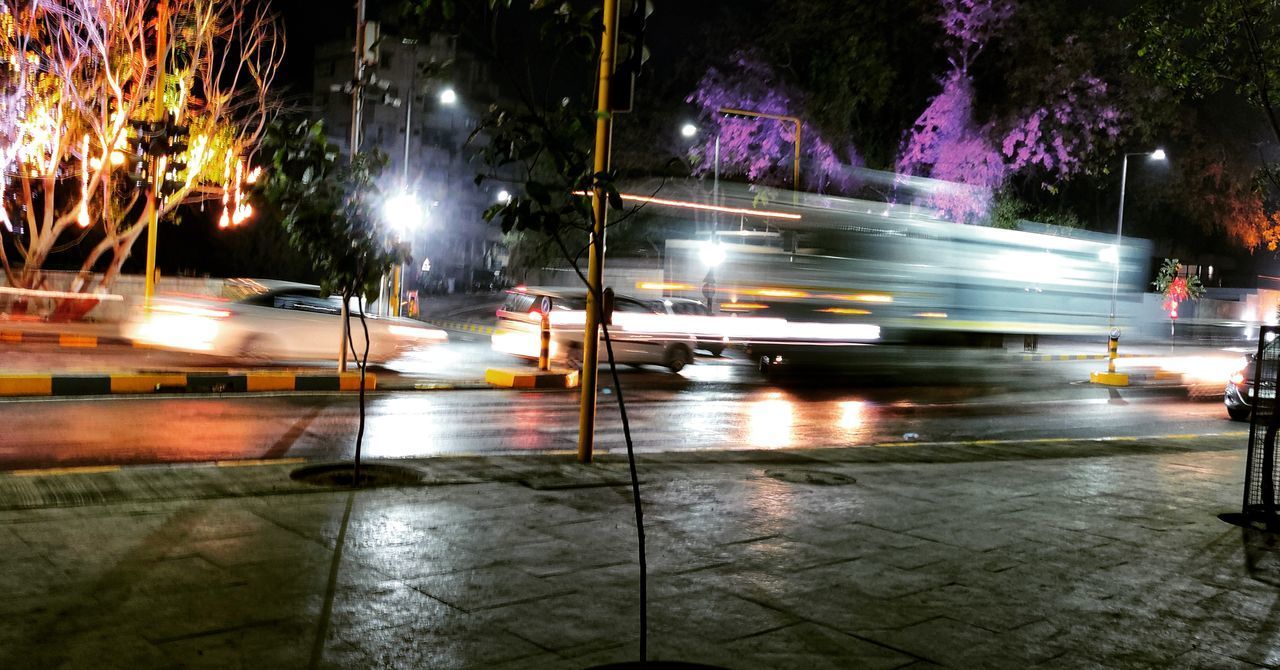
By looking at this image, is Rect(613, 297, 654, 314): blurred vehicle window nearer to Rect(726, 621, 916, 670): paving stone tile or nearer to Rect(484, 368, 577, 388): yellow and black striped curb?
Rect(484, 368, 577, 388): yellow and black striped curb

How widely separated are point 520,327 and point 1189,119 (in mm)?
32074

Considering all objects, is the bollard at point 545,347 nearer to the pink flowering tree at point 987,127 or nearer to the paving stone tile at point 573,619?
the paving stone tile at point 573,619

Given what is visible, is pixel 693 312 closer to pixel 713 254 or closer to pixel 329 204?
pixel 713 254

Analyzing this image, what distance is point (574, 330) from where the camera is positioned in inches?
856

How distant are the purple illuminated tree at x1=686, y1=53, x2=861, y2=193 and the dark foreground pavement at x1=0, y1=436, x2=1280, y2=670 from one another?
28.6 metres

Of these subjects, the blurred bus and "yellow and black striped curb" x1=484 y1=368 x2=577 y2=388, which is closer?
"yellow and black striped curb" x1=484 y1=368 x2=577 y2=388

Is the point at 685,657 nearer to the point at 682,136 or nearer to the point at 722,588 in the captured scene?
the point at 722,588

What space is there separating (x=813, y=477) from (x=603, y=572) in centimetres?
421

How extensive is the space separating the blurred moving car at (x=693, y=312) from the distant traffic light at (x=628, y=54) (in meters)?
12.9

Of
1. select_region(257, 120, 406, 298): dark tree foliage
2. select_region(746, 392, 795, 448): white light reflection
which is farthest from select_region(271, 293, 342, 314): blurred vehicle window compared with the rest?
select_region(257, 120, 406, 298): dark tree foliage

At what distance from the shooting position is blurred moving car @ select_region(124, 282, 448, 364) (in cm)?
1839

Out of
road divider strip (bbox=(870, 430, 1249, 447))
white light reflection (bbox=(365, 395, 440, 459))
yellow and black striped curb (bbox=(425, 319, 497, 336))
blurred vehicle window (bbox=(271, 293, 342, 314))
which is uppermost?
blurred vehicle window (bbox=(271, 293, 342, 314))

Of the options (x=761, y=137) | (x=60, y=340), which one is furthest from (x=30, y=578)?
(x=761, y=137)

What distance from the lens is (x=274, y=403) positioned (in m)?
14.8
